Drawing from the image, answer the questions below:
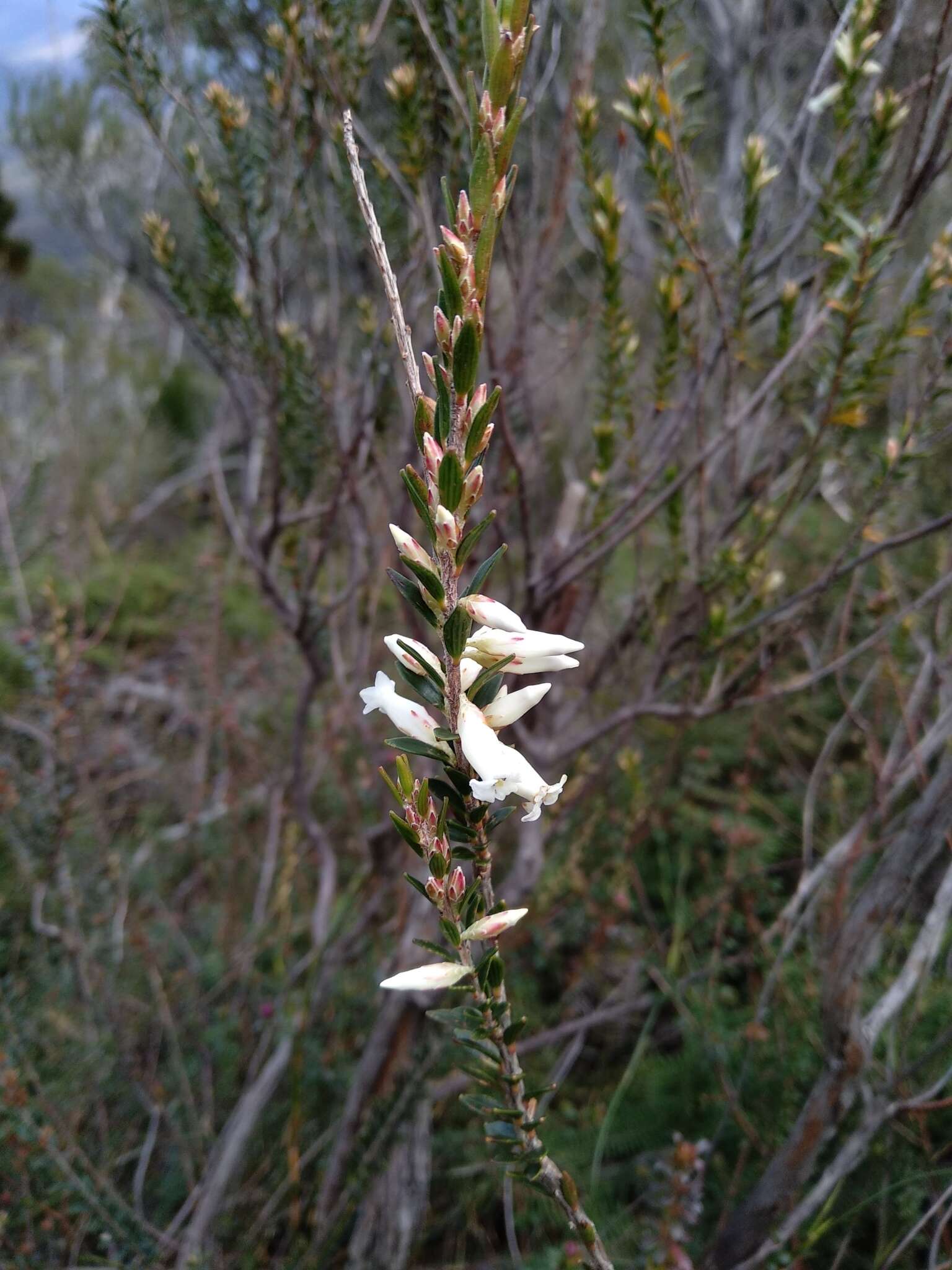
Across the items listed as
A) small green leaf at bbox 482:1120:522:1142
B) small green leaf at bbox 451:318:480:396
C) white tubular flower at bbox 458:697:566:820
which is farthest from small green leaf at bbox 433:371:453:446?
small green leaf at bbox 482:1120:522:1142

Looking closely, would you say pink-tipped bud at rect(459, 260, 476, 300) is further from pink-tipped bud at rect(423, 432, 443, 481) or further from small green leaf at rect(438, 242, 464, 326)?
pink-tipped bud at rect(423, 432, 443, 481)

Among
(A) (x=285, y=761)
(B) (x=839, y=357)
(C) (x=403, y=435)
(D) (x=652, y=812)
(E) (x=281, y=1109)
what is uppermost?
(C) (x=403, y=435)

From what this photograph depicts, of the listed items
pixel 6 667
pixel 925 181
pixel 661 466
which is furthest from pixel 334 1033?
pixel 6 667

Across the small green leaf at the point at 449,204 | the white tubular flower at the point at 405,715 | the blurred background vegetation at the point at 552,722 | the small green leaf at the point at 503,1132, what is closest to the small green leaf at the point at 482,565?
the white tubular flower at the point at 405,715

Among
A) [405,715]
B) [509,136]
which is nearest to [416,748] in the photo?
[405,715]

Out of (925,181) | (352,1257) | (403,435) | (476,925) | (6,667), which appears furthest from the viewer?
(6,667)

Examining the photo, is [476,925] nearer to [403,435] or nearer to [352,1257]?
[403,435]

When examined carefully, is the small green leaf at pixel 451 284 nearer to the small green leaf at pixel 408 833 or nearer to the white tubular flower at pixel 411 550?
the white tubular flower at pixel 411 550

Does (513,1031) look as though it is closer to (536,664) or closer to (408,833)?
(408,833)
